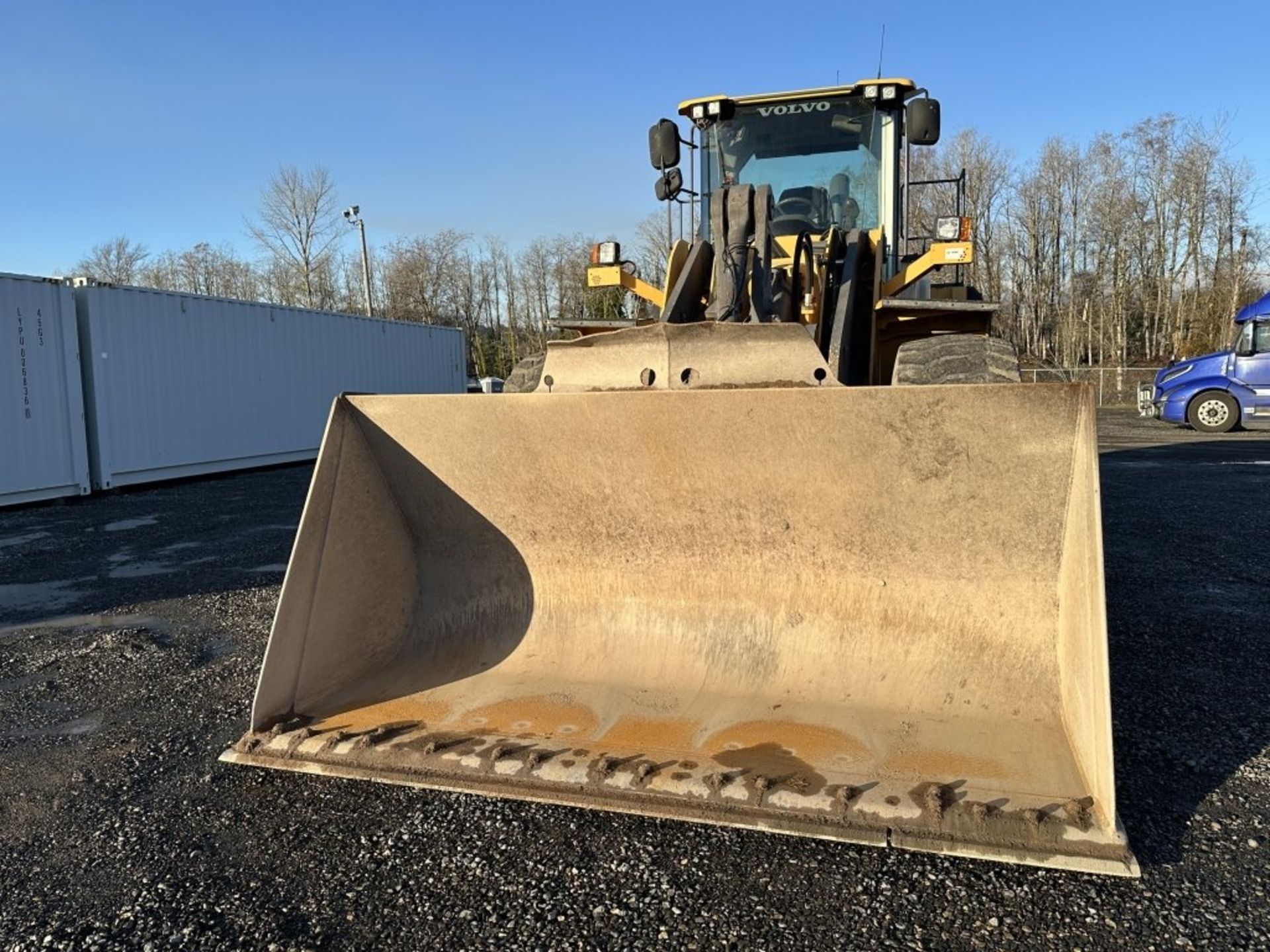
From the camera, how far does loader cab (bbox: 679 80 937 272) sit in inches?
206

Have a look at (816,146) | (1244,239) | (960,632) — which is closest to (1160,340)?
(1244,239)

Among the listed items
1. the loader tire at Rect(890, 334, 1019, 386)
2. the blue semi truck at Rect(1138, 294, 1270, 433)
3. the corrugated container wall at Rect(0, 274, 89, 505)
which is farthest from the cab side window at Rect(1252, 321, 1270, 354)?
the corrugated container wall at Rect(0, 274, 89, 505)

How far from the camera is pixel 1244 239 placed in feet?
115

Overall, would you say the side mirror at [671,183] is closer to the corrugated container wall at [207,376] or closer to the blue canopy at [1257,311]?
the corrugated container wall at [207,376]

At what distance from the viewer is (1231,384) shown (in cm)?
1641

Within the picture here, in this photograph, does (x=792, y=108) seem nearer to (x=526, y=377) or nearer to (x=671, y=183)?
(x=671, y=183)

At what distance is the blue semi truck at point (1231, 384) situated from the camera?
16.0 m

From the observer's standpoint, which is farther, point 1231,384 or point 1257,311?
point 1231,384

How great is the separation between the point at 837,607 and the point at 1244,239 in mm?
41827

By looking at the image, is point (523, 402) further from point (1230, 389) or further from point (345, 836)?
point (1230, 389)

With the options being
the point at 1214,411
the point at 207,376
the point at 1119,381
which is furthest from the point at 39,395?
the point at 1119,381

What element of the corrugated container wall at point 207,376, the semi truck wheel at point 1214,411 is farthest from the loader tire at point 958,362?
the semi truck wheel at point 1214,411

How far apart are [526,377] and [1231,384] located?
56.5 ft

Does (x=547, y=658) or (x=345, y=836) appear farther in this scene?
(x=547, y=658)
